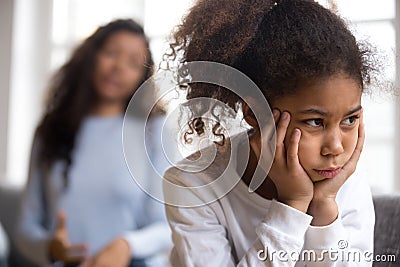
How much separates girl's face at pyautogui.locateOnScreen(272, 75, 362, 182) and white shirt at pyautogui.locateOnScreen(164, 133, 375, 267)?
0.05 m

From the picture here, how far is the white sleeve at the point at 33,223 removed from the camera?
528mm

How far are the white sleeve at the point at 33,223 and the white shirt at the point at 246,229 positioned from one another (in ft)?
0.47

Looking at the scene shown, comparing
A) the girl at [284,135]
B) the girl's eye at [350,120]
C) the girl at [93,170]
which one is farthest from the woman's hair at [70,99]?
the girl's eye at [350,120]

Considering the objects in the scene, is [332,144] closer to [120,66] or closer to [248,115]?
[248,115]

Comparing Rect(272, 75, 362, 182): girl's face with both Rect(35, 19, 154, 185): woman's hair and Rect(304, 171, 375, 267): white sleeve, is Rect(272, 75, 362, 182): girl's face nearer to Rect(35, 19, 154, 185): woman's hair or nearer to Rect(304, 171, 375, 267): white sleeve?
Rect(304, 171, 375, 267): white sleeve

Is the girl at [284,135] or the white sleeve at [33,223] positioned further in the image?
the white sleeve at [33,223]

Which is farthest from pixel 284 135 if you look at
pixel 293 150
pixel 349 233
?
pixel 349 233

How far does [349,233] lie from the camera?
48 centimetres

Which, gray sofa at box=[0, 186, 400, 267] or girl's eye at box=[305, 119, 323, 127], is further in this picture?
gray sofa at box=[0, 186, 400, 267]

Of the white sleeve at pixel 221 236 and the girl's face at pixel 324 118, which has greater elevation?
the girl's face at pixel 324 118

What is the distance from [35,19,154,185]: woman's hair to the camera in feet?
1.68

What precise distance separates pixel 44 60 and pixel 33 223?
17 centimetres

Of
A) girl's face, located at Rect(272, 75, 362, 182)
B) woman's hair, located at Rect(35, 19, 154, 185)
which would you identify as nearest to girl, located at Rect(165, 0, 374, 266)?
girl's face, located at Rect(272, 75, 362, 182)

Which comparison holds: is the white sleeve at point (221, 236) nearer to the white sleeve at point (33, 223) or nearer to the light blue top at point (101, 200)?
the light blue top at point (101, 200)
